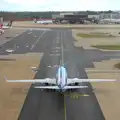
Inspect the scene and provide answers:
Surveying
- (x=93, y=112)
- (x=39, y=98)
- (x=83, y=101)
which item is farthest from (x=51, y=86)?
(x=93, y=112)

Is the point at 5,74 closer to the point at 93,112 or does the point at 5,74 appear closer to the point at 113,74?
the point at 113,74

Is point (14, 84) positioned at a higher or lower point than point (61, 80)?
lower

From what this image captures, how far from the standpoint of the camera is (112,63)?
2328 inches

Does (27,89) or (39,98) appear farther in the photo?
(27,89)

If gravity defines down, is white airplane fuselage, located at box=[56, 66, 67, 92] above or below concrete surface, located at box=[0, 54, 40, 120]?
above

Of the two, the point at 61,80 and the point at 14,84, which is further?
the point at 14,84

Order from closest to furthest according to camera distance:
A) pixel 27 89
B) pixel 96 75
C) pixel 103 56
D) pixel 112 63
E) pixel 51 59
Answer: pixel 27 89 → pixel 96 75 → pixel 112 63 → pixel 51 59 → pixel 103 56

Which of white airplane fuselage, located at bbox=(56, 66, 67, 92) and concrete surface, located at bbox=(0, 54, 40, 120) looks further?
white airplane fuselage, located at bbox=(56, 66, 67, 92)

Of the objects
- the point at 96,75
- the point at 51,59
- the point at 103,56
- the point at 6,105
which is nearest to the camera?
the point at 6,105

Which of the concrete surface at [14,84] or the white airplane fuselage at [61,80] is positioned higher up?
the white airplane fuselage at [61,80]

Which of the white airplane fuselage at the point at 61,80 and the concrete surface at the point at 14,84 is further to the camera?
the white airplane fuselage at the point at 61,80

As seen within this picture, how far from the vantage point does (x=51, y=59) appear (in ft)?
209

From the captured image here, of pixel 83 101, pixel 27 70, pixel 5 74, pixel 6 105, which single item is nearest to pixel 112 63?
pixel 27 70

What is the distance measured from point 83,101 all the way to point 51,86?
4.51m
